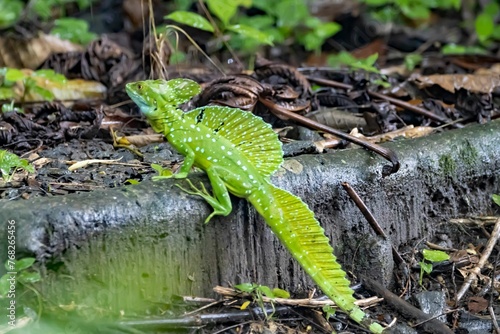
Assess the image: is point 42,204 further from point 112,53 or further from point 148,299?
point 112,53

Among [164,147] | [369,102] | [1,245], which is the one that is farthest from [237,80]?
[1,245]

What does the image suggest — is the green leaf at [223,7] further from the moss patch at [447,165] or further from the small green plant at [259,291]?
the small green plant at [259,291]

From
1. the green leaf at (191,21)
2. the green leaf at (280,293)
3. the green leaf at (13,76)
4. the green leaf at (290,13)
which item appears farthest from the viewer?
the green leaf at (290,13)

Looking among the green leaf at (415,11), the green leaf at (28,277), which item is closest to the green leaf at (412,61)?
the green leaf at (415,11)

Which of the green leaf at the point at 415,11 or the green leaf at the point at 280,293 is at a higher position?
the green leaf at the point at 415,11

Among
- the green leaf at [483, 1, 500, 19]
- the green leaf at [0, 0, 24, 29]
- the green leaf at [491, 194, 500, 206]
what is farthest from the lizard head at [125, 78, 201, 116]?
the green leaf at [483, 1, 500, 19]

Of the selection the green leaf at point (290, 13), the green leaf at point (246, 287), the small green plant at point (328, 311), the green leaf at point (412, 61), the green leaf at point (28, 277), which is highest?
the green leaf at point (290, 13)
